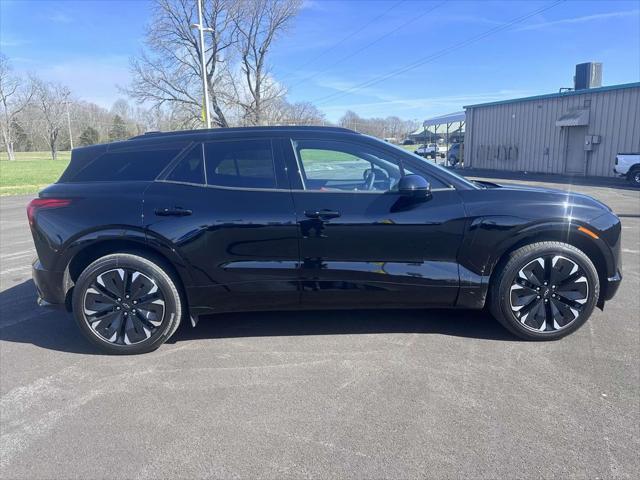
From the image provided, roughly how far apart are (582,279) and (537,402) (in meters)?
1.27

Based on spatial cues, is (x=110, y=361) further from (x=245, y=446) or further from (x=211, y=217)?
(x=245, y=446)

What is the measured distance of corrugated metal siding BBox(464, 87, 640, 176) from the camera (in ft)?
74.4

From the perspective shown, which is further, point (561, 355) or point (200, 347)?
point (200, 347)

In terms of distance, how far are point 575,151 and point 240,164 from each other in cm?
2718

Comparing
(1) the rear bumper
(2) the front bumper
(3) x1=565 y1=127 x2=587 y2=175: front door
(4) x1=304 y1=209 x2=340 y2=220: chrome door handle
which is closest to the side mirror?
(4) x1=304 y1=209 x2=340 y2=220: chrome door handle

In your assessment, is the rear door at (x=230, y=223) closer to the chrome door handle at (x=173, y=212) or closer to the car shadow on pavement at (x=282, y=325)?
the chrome door handle at (x=173, y=212)

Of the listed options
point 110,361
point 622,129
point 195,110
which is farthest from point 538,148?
point 110,361

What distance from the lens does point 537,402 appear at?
2830 millimetres

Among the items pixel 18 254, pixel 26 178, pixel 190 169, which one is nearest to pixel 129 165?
pixel 190 169

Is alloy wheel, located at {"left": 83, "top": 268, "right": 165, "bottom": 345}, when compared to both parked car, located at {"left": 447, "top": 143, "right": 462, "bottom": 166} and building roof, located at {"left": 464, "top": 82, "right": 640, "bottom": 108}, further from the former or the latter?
parked car, located at {"left": 447, "top": 143, "right": 462, "bottom": 166}

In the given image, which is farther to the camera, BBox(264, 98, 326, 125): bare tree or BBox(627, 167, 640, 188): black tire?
BBox(264, 98, 326, 125): bare tree

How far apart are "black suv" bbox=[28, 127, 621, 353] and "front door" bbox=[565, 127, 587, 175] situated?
2531 cm

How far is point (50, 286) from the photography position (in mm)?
3631

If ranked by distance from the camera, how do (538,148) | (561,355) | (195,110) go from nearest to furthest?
(561,355) → (538,148) → (195,110)
